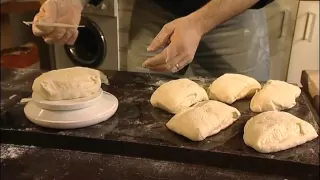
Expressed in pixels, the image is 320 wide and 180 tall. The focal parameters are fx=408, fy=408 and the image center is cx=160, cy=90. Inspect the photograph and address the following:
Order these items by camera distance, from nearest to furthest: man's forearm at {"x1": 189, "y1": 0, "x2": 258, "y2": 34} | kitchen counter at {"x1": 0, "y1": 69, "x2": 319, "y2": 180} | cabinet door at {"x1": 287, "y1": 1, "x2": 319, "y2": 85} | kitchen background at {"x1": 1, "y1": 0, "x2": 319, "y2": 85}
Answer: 1. kitchen counter at {"x1": 0, "y1": 69, "x2": 319, "y2": 180}
2. man's forearm at {"x1": 189, "y1": 0, "x2": 258, "y2": 34}
3. kitchen background at {"x1": 1, "y1": 0, "x2": 319, "y2": 85}
4. cabinet door at {"x1": 287, "y1": 1, "x2": 319, "y2": 85}

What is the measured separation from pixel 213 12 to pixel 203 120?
8.1 inches

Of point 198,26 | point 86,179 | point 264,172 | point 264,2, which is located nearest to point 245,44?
point 264,2

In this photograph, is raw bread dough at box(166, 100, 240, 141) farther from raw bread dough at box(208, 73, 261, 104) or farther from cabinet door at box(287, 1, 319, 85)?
cabinet door at box(287, 1, 319, 85)

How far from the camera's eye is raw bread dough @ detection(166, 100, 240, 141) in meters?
0.66

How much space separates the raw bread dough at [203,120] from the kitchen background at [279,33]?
22 centimetres

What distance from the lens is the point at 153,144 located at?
65 cm

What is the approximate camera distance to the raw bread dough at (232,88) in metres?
0.78

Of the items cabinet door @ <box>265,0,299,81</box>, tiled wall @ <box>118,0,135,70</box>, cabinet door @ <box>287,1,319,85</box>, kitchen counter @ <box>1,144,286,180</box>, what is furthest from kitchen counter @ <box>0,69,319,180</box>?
cabinet door @ <box>287,1,319,85</box>

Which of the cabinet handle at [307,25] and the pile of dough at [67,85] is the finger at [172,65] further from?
the cabinet handle at [307,25]

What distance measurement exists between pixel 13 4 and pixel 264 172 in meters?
0.82

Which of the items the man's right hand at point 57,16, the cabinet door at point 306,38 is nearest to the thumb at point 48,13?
the man's right hand at point 57,16

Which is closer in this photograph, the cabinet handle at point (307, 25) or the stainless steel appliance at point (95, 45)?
the stainless steel appliance at point (95, 45)

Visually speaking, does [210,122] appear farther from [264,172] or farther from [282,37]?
[282,37]

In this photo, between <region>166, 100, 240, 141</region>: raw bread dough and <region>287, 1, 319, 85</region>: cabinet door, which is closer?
<region>166, 100, 240, 141</region>: raw bread dough
